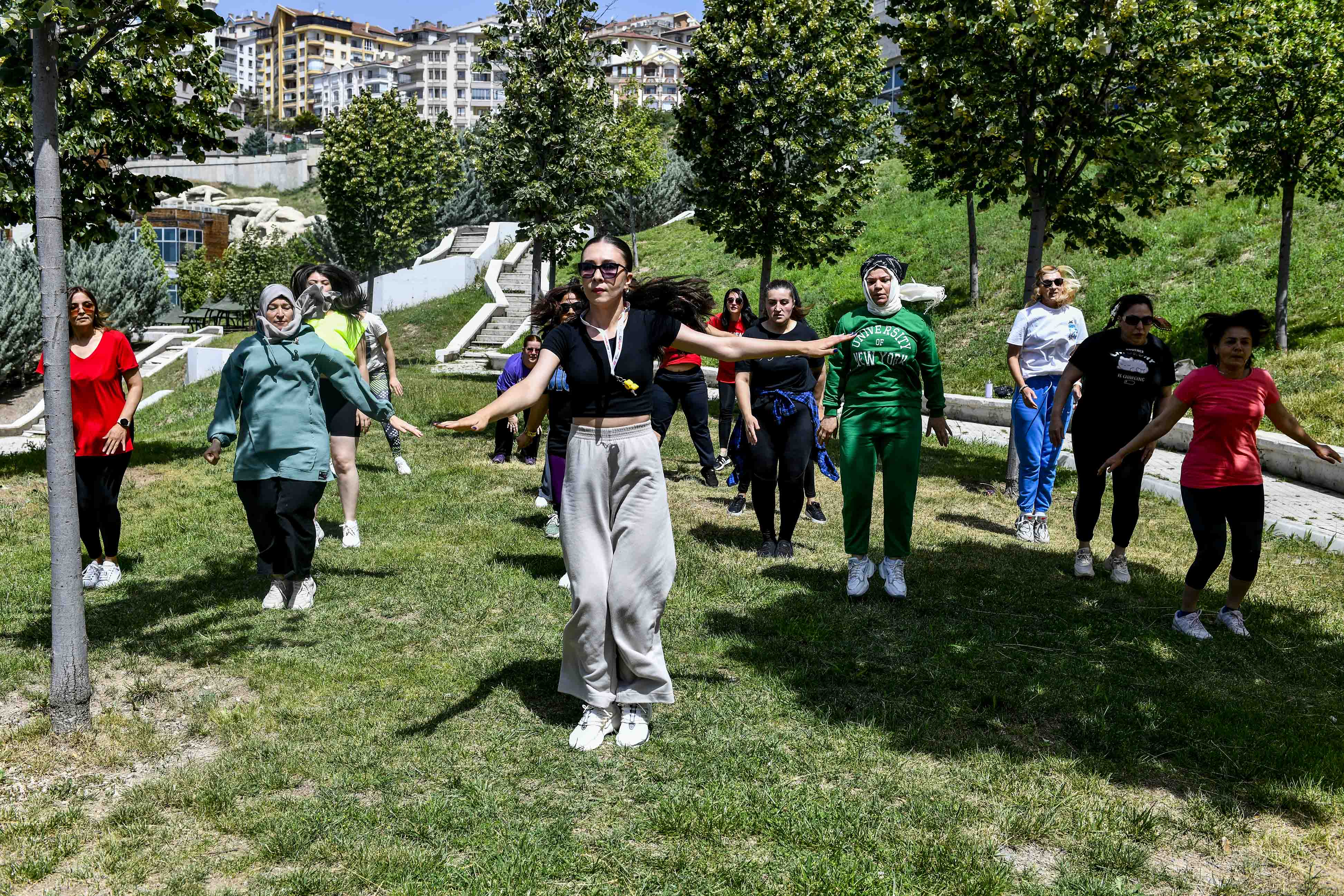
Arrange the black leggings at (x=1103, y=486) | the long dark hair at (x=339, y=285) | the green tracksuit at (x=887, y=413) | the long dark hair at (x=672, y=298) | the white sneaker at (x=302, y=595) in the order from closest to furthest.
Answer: the long dark hair at (x=672, y=298) < the white sneaker at (x=302, y=595) < the green tracksuit at (x=887, y=413) < the black leggings at (x=1103, y=486) < the long dark hair at (x=339, y=285)

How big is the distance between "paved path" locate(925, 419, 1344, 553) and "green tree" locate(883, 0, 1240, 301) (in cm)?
253

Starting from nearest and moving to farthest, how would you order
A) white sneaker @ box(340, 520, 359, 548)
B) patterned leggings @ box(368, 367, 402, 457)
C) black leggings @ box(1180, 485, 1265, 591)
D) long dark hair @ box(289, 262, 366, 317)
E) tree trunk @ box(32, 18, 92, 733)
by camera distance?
tree trunk @ box(32, 18, 92, 733) → black leggings @ box(1180, 485, 1265, 591) → long dark hair @ box(289, 262, 366, 317) → white sneaker @ box(340, 520, 359, 548) → patterned leggings @ box(368, 367, 402, 457)

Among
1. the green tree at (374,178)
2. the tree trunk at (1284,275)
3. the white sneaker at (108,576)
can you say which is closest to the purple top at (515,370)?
the white sneaker at (108,576)

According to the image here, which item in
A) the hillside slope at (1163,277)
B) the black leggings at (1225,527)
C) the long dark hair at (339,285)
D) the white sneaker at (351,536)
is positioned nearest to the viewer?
the black leggings at (1225,527)

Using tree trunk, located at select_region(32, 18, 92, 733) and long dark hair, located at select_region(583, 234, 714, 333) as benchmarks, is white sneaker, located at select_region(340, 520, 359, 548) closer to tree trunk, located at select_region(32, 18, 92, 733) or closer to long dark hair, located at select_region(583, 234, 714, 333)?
tree trunk, located at select_region(32, 18, 92, 733)

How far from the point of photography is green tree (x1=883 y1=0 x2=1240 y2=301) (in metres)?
10.4

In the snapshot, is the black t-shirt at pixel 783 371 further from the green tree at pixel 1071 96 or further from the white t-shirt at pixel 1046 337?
the green tree at pixel 1071 96

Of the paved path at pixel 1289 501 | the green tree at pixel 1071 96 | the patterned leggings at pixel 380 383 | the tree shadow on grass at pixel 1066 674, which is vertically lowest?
the paved path at pixel 1289 501

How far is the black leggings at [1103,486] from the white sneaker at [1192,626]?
3.76ft

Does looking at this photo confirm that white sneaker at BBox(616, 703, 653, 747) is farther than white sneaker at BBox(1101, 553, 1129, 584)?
No

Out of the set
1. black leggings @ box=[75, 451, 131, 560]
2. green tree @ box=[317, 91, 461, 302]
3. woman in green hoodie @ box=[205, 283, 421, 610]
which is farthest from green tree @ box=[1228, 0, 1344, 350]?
green tree @ box=[317, 91, 461, 302]

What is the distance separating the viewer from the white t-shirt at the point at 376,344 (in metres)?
9.22

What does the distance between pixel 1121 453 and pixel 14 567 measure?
25.8ft

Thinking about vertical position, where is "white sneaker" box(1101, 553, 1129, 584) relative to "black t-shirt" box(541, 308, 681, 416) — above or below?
below
